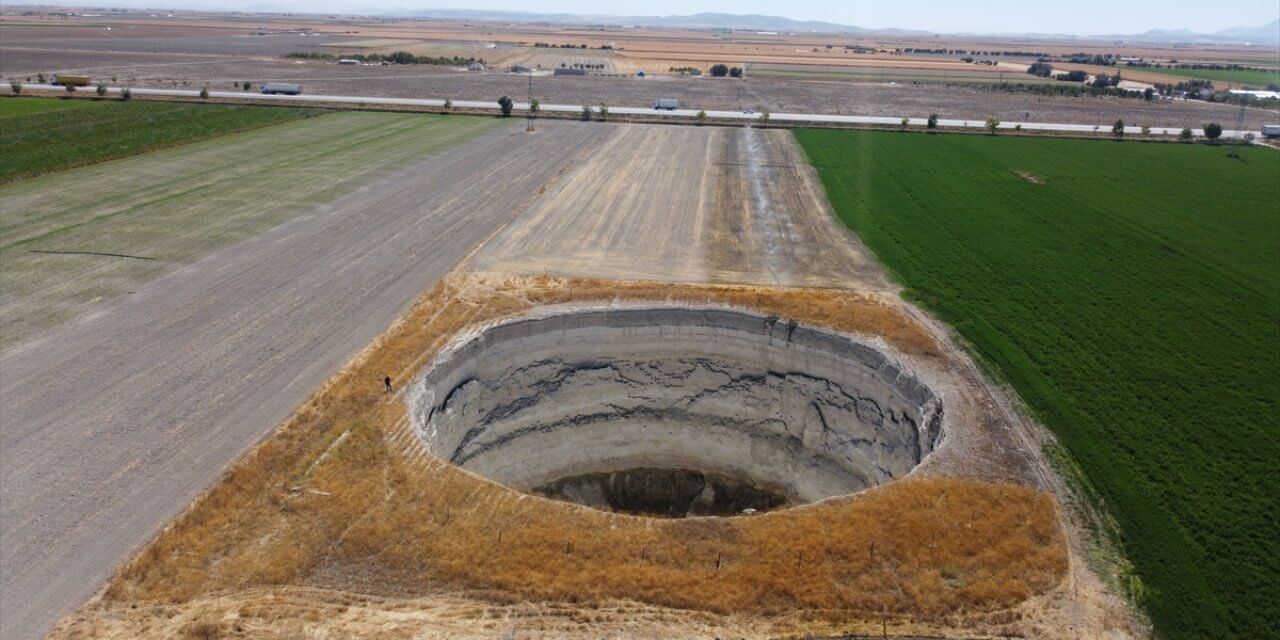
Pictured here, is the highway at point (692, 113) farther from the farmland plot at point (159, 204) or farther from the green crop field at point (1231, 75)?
the green crop field at point (1231, 75)

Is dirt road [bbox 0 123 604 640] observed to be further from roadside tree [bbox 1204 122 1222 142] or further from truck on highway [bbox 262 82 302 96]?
roadside tree [bbox 1204 122 1222 142]

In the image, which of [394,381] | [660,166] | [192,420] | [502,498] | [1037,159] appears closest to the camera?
[502,498]

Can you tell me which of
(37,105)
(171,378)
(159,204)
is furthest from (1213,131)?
(37,105)

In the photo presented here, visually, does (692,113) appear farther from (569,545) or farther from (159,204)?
(569,545)

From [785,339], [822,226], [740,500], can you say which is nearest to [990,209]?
[822,226]

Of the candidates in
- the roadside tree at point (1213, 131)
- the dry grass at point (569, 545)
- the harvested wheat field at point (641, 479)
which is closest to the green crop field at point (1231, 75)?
the roadside tree at point (1213, 131)

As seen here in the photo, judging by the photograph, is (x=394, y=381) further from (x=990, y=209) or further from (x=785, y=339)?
(x=990, y=209)
